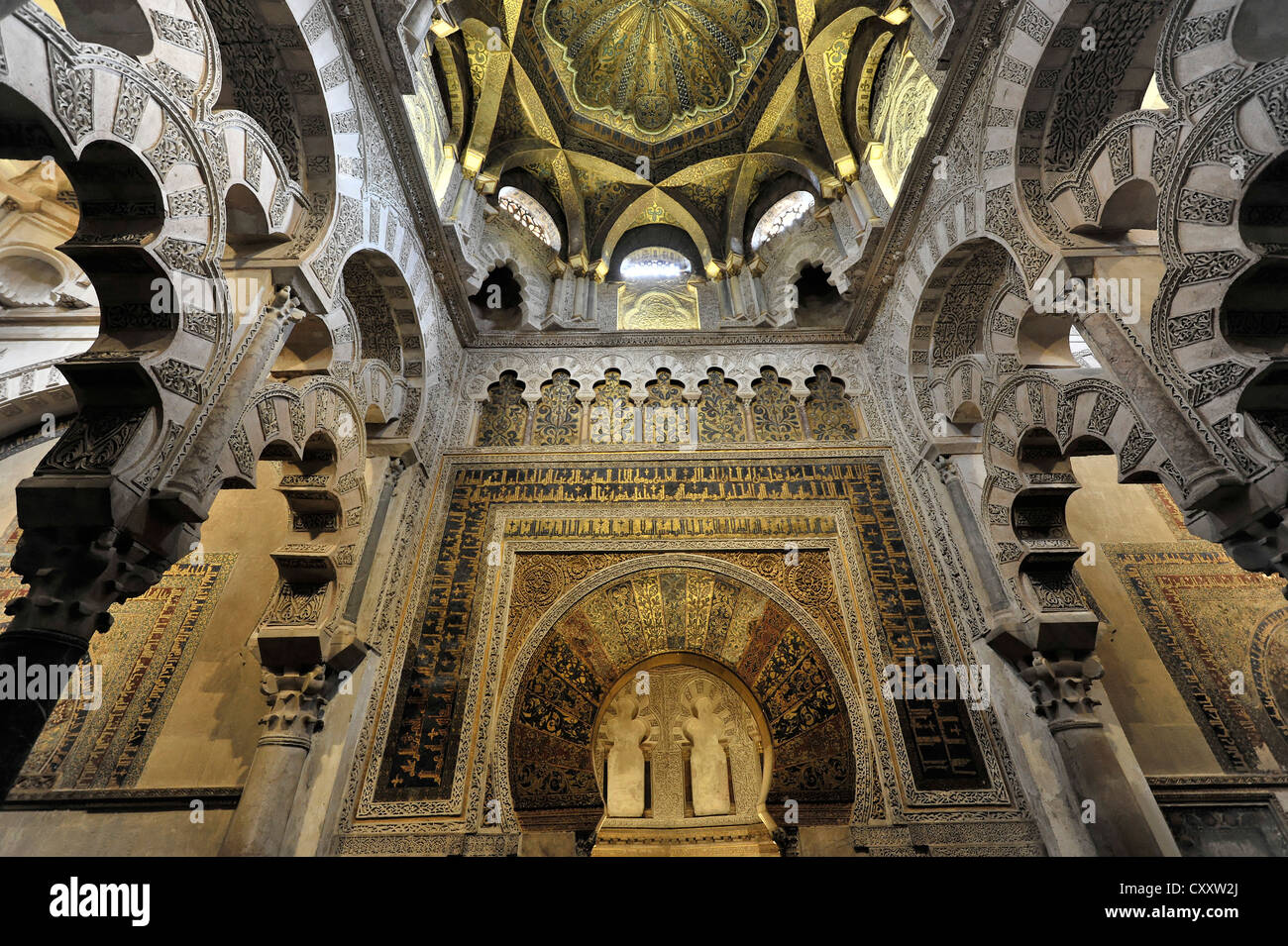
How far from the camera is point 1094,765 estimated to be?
4.29m

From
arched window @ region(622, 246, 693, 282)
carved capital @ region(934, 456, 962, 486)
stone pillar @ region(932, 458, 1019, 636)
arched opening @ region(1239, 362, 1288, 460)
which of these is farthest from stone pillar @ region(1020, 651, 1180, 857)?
arched window @ region(622, 246, 693, 282)

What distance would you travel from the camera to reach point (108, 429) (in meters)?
2.95

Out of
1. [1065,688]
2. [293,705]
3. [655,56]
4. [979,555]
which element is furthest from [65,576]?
[655,56]

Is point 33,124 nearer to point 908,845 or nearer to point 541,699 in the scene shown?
point 541,699

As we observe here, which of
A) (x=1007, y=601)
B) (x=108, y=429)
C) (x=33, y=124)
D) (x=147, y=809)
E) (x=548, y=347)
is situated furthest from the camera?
(x=548, y=347)

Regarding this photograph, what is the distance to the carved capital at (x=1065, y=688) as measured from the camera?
4488 mm

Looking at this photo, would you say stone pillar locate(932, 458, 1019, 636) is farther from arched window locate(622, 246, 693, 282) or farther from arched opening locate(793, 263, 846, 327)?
arched window locate(622, 246, 693, 282)

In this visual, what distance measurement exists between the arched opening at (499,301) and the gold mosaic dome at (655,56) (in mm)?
2509

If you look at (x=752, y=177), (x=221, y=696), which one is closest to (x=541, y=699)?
(x=221, y=696)

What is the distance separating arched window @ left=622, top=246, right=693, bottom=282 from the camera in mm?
8836

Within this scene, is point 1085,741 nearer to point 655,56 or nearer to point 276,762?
point 276,762

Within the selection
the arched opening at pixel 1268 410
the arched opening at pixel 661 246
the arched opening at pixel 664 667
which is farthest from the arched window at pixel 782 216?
the arched opening at pixel 1268 410

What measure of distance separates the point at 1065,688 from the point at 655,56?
8945 mm

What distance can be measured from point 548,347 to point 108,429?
5136 mm
